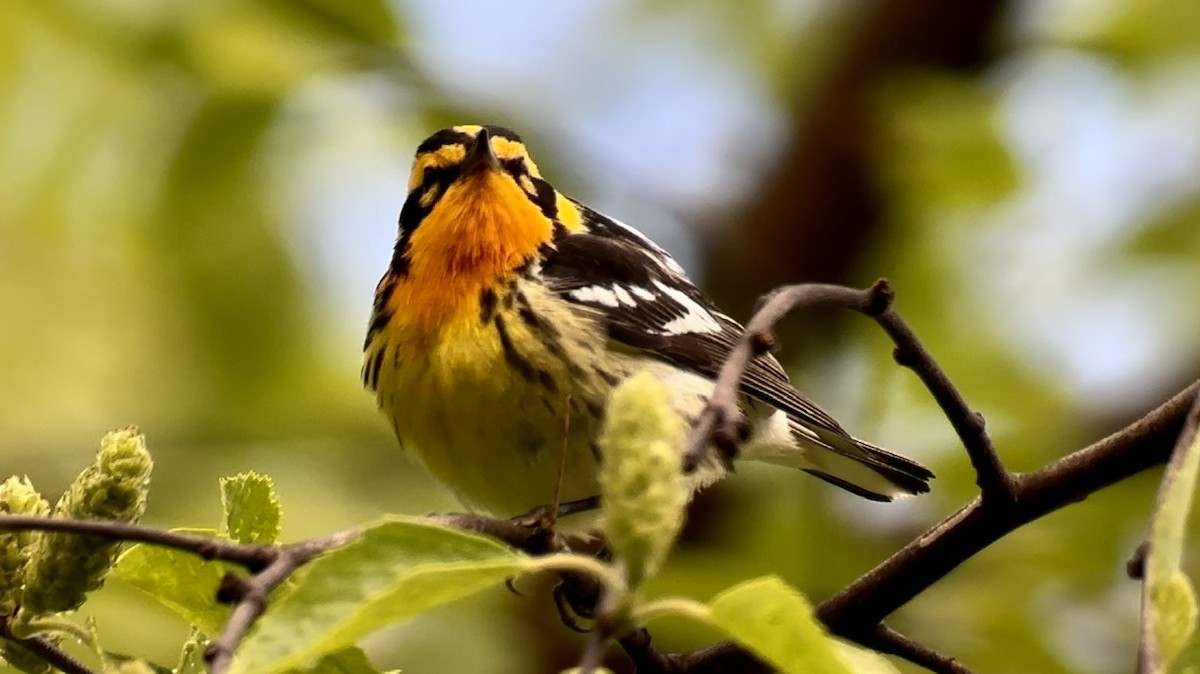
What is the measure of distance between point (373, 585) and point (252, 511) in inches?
14.3

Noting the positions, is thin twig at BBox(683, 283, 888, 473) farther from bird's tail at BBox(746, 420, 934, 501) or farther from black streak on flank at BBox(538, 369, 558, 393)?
bird's tail at BBox(746, 420, 934, 501)

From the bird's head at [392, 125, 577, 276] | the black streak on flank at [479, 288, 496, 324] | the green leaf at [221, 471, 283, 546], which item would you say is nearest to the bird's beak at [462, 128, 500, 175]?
the bird's head at [392, 125, 577, 276]

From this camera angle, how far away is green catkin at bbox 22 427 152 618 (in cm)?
96

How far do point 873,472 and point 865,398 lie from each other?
14.0 inches

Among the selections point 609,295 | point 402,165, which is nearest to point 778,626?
point 609,295

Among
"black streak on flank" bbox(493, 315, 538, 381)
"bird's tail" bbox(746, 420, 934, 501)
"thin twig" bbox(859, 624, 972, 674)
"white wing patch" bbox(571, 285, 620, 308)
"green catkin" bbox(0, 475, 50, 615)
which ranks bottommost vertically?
"green catkin" bbox(0, 475, 50, 615)

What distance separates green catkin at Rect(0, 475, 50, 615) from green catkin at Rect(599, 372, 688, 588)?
44 cm

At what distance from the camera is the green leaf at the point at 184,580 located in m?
1.05

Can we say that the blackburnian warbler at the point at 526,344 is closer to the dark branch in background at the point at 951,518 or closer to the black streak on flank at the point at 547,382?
the black streak on flank at the point at 547,382

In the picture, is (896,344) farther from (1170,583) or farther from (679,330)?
(679,330)

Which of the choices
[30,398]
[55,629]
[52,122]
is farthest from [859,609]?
[30,398]

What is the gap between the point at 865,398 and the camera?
291 centimetres

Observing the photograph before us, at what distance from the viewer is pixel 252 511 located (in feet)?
3.56

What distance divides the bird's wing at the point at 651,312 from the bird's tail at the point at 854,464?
0.04 meters
